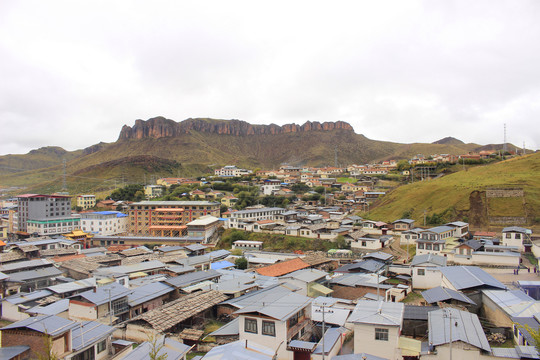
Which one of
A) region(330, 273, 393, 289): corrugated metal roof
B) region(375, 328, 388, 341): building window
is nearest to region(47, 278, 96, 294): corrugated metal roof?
region(330, 273, 393, 289): corrugated metal roof

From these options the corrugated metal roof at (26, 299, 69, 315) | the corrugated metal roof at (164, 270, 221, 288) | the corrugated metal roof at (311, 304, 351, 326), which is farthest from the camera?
the corrugated metal roof at (164, 270, 221, 288)

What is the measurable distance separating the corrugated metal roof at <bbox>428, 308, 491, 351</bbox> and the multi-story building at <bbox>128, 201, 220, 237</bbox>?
42.9 m

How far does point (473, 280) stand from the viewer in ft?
57.3

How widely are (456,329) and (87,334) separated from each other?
1319 cm

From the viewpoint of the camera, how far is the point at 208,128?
163 meters

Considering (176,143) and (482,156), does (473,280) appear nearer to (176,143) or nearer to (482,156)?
(482,156)

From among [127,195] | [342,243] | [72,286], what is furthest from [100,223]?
[342,243]

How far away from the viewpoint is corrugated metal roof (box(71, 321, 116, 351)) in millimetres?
12230

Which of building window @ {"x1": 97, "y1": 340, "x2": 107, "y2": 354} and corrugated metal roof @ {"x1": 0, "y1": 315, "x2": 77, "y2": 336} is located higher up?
corrugated metal roof @ {"x1": 0, "y1": 315, "x2": 77, "y2": 336}

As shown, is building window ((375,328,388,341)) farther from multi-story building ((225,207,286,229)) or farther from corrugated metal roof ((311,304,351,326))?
multi-story building ((225,207,286,229))

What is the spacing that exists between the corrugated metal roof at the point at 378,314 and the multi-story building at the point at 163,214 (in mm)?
41379

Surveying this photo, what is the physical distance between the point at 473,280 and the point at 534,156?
157 feet

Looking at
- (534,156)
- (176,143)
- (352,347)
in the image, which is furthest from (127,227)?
(176,143)

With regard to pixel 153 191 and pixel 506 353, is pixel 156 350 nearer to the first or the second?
pixel 506 353
